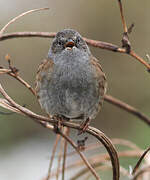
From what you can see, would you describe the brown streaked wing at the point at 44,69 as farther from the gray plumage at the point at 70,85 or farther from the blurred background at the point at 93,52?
the blurred background at the point at 93,52

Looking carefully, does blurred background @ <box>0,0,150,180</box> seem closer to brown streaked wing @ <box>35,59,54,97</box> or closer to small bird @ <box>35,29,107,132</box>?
small bird @ <box>35,29,107,132</box>

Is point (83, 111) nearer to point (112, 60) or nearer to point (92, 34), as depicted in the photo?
point (112, 60)

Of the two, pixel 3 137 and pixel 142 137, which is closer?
pixel 142 137

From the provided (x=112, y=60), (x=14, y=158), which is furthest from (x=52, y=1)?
(x=14, y=158)

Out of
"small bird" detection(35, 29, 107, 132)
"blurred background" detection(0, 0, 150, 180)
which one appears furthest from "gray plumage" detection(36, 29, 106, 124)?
"blurred background" detection(0, 0, 150, 180)

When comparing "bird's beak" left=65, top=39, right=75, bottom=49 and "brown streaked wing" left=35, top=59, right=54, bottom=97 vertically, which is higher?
"bird's beak" left=65, top=39, right=75, bottom=49

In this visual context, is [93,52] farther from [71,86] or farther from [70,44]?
[71,86]
